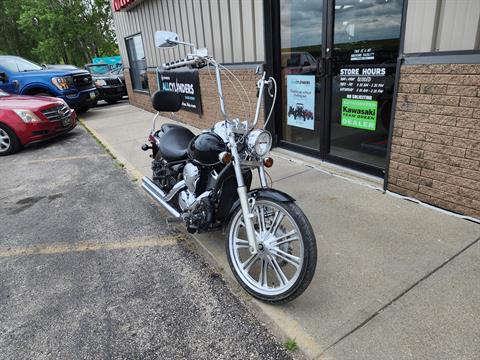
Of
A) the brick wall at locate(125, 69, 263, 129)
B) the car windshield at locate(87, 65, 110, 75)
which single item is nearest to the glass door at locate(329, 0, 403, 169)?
the brick wall at locate(125, 69, 263, 129)

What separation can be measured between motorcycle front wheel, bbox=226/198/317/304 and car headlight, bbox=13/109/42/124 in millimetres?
6083

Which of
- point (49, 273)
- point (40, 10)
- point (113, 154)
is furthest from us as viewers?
point (40, 10)

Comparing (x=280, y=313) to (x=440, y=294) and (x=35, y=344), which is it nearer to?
(x=440, y=294)

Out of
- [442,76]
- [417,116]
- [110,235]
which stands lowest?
[110,235]

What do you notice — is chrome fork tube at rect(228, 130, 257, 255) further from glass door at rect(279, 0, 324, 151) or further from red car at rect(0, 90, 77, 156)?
red car at rect(0, 90, 77, 156)

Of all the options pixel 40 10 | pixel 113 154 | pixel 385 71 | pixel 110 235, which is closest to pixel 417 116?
pixel 385 71

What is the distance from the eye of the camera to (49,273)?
9.85ft

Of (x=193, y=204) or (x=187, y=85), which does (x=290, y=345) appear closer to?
(x=193, y=204)

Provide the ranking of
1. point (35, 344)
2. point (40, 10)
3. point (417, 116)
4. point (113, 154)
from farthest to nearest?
1. point (40, 10)
2. point (113, 154)
3. point (417, 116)
4. point (35, 344)

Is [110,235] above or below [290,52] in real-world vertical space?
below

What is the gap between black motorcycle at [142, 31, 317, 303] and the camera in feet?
7.22

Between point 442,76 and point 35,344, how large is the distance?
370 centimetres

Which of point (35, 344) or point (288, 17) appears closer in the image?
point (35, 344)

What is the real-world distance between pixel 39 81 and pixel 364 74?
919 centimetres
